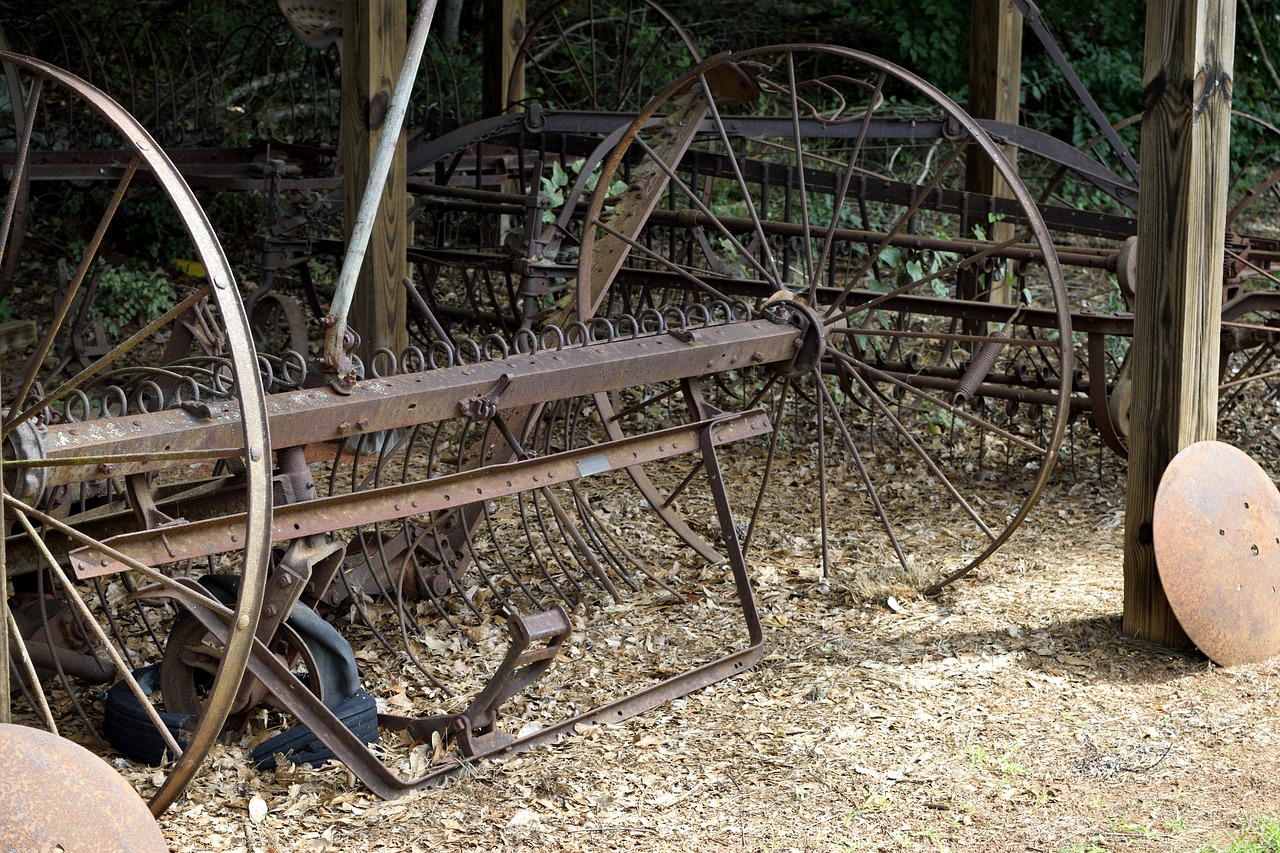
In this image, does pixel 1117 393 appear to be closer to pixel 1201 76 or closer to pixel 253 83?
pixel 1201 76

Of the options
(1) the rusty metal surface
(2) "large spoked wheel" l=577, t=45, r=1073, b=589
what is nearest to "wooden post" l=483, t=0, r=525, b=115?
(2) "large spoked wheel" l=577, t=45, r=1073, b=589

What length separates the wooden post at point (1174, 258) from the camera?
3.31m

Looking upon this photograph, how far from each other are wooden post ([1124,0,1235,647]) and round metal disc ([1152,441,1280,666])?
3.2 inches

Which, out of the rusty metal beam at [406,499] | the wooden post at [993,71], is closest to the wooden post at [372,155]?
the rusty metal beam at [406,499]

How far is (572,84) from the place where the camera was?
9102 mm

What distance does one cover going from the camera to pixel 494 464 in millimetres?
3531

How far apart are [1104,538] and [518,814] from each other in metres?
2.71

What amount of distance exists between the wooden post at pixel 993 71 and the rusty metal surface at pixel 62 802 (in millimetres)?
5110

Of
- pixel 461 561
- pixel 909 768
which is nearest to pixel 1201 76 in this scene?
pixel 909 768

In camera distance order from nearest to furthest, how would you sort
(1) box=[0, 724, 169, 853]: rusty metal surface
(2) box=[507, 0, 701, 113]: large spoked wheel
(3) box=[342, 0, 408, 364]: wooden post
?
(1) box=[0, 724, 169, 853]: rusty metal surface
(3) box=[342, 0, 408, 364]: wooden post
(2) box=[507, 0, 701, 113]: large spoked wheel

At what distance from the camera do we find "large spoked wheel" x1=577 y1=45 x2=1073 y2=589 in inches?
158

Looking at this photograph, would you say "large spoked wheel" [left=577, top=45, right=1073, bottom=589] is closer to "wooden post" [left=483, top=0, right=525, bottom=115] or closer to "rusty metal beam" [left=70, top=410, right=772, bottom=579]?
"rusty metal beam" [left=70, top=410, right=772, bottom=579]

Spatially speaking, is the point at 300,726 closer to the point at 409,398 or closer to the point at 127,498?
the point at 127,498

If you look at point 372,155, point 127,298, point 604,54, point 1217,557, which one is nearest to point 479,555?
point 372,155
